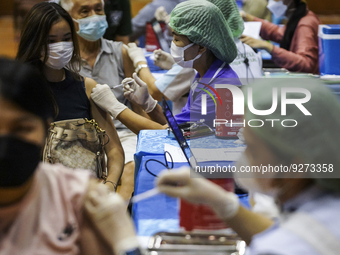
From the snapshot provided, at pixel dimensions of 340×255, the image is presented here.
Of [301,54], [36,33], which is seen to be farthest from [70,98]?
[301,54]

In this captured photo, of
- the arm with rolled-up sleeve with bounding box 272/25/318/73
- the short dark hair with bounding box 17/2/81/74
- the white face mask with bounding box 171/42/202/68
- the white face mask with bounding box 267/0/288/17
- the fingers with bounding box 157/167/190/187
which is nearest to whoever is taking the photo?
the fingers with bounding box 157/167/190/187

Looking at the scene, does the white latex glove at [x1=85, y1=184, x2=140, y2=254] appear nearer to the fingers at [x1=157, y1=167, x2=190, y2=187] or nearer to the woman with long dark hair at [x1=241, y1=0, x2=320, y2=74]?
the fingers at [x1=157, y1=167, x2=190, y2=187]

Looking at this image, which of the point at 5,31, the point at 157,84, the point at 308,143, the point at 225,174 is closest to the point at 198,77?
the point at 157,84

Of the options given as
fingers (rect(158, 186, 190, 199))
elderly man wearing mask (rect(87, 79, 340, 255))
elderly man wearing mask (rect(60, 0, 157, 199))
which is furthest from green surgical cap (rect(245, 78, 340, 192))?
elderly man wearing mask (rect(60, 0, 157, 199))

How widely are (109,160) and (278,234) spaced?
149cm

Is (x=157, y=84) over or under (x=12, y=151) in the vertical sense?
under

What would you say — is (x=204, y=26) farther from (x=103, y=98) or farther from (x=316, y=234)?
(x=316, y=234)

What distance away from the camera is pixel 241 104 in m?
1.84

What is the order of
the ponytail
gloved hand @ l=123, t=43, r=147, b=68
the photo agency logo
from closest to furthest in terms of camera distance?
1. the photo agency logo
2. gloved hand @ l=123, t=43, r=147, b=68
3. the ponytail

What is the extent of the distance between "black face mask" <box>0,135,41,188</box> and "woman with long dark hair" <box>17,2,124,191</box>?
4.02ft

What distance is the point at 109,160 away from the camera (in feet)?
7.21

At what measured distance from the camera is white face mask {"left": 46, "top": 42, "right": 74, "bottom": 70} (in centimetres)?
206

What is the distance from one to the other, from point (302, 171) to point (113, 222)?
41 centimetres

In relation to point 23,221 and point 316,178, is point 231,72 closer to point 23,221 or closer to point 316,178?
point 316,178
